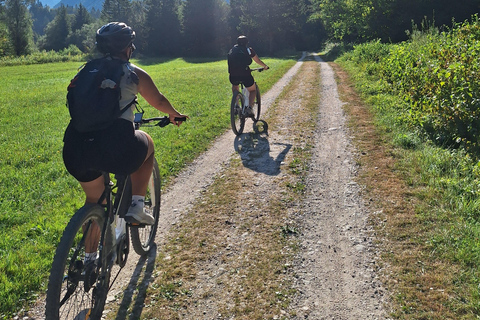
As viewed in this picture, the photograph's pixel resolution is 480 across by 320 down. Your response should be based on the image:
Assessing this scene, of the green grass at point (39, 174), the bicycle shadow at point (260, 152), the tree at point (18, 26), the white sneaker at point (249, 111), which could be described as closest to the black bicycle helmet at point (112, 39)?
the green grass at point (39, 174)

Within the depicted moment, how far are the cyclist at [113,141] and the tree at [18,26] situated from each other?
263 feet

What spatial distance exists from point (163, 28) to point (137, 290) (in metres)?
77.5

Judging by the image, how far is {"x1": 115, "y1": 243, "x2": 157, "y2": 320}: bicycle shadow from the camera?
3.35 m

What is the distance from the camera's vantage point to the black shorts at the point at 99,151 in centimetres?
280

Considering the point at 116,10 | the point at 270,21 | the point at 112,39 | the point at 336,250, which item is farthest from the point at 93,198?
the point at 116,10

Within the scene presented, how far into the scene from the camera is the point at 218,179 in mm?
6613

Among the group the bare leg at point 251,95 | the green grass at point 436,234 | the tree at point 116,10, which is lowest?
the green grass at point 436,234

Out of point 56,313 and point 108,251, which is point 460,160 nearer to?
point 108,251

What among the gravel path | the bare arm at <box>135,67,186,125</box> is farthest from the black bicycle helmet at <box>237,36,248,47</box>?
the bare arm at <box>135,67,186,125</box>

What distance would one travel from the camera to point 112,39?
2.98 meters

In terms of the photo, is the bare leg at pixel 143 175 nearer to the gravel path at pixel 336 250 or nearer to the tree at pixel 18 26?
the gravel path at pixel 336 250

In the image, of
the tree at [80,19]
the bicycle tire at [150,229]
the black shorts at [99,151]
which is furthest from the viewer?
the tree at [80,19]

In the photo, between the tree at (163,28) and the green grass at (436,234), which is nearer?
the green grass at (436,234)

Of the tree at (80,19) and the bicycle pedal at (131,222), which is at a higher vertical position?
the tree at (80,19)
